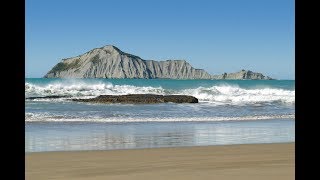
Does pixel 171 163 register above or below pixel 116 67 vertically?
below

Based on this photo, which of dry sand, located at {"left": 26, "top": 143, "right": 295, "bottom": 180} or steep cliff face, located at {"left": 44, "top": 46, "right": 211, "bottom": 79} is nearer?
dry sand, located at {"left": 26, "top": 143, "right": 295, "bottom": 180}

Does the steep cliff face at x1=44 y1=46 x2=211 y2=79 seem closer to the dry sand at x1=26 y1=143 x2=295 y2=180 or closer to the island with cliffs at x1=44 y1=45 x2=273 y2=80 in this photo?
the island with cliffs at x1=44 y1=45 x2=273 y2=80

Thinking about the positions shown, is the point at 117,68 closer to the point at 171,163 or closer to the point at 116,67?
the point at 116,67

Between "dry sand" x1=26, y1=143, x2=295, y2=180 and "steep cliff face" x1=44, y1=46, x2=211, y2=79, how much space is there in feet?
365

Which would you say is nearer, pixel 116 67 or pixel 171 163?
pixel 171 163

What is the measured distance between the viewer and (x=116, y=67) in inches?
4985

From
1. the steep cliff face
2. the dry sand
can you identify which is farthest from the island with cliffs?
the dry sand

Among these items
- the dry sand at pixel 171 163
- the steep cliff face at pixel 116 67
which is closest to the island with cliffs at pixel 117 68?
the steep cliff face at pixel 116 67

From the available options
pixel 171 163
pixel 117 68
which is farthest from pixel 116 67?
pixel 171 163

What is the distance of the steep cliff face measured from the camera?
123 m

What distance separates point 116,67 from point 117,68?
0.86 meters

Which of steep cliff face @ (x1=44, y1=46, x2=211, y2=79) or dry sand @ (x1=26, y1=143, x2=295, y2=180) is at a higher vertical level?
steep cliff face @ (x1=44, y1=46, x2=211, y2=79)
